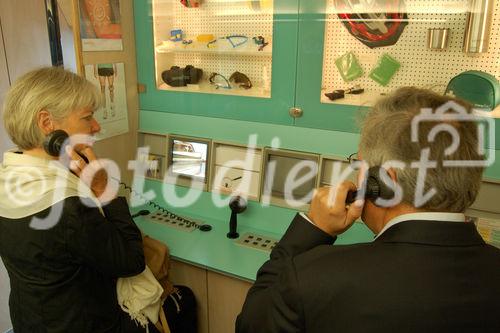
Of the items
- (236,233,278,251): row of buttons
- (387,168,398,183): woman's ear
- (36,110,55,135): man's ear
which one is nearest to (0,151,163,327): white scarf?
(36,110,55,135): man's ear

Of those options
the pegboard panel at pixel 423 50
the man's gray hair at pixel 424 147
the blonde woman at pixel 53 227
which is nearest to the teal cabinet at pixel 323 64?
the pegboard panel at pixel 423 50

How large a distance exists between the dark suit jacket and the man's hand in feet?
0.60

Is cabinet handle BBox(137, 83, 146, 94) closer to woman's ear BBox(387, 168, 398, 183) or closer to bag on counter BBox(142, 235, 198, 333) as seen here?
bag on counter BBox(142, 235, 198, 333)

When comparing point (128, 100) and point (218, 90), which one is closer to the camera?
point (218, 90)

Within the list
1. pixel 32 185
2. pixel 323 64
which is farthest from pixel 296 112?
pixel 32 185

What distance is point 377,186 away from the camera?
99cm

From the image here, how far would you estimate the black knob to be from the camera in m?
2.20

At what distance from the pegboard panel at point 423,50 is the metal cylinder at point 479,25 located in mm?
35

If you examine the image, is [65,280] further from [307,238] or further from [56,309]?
[307,238]

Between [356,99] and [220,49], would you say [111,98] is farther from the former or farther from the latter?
[356,99]

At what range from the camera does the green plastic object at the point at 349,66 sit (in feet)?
6.44

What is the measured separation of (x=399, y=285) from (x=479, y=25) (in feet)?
4.28

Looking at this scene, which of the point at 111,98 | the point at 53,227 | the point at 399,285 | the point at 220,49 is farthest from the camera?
the point at 111,98

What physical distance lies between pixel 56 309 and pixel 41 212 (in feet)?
1.25
